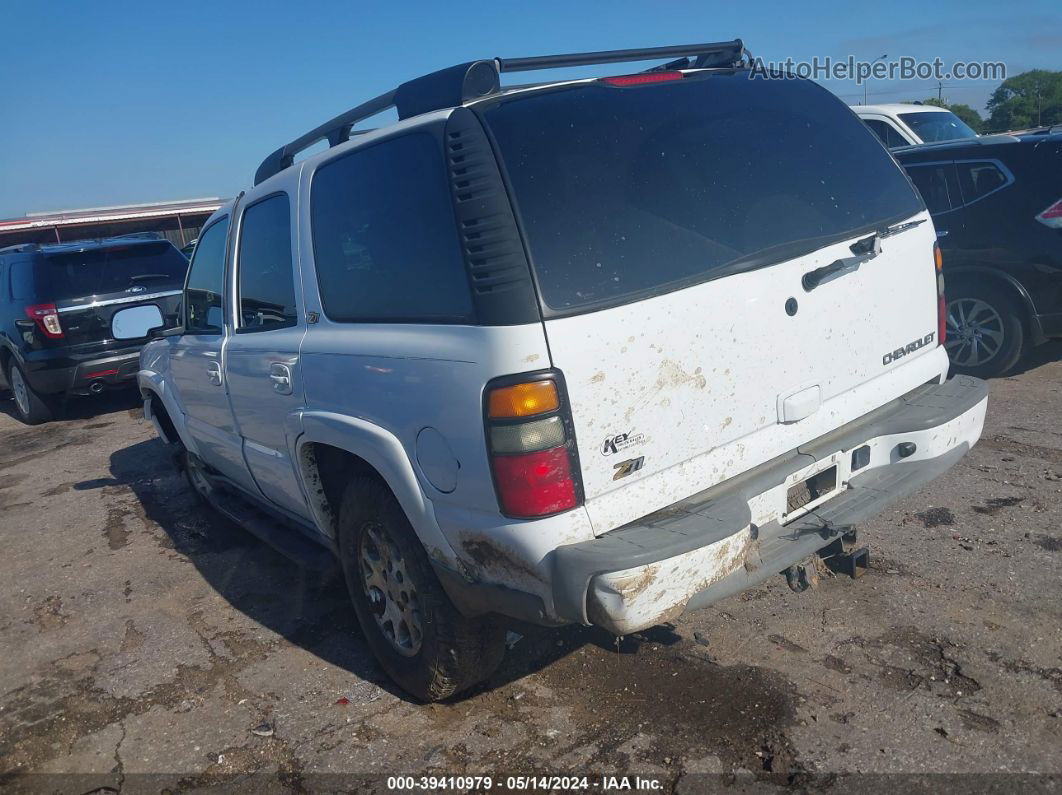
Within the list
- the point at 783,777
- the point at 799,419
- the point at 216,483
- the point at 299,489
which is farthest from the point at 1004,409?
the point at 216,483

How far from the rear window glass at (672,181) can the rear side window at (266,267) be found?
1.30 meters

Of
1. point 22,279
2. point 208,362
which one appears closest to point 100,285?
point 22,279

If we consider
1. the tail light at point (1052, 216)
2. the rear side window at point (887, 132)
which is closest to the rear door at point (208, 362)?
the tail light at point (1052, 216)

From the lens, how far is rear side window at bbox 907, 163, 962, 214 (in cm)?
681

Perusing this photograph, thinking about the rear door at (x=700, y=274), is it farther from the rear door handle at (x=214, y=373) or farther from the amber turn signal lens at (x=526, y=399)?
the rear door handle at (x=214, y=373)

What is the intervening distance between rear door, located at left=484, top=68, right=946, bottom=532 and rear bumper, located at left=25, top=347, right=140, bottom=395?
23.5 feet

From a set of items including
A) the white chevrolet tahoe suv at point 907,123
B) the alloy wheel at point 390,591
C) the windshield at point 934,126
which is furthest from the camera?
the windshield at point 934,126

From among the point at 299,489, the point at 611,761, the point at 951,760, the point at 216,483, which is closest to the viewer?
the point at 951,760

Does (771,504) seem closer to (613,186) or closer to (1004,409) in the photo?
(613,186)

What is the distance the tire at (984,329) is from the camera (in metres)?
6.48

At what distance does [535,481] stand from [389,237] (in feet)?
3.44

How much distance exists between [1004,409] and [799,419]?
12.4 feet

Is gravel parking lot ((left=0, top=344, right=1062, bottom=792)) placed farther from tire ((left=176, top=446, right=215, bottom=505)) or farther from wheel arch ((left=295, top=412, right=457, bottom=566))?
wheel arch ((left=295, top=412, right=457, bottom=566))

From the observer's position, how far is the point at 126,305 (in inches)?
345
